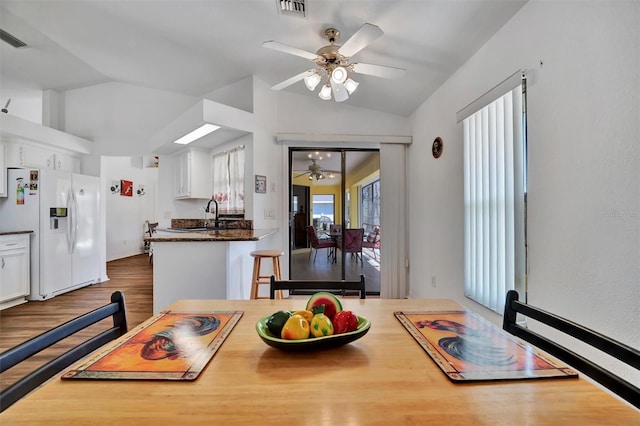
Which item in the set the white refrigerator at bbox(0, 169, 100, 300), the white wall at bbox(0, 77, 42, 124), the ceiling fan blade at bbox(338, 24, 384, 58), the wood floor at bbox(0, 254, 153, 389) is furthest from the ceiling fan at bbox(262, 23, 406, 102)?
the white wall at bbox(0, 77, 42, 124)

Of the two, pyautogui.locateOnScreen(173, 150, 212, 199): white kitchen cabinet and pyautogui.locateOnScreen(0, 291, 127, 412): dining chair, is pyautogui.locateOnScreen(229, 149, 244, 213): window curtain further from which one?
pyautogui.locateOnScreen(0, 291, 127, 412): dining chair

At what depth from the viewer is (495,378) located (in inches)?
25.6

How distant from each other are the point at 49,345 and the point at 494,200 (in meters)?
2.39

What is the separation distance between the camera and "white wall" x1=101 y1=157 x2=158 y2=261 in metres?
6.57

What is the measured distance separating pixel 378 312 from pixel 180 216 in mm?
4080

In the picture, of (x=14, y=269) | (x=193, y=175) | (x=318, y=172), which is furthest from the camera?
(x=318, y=172)

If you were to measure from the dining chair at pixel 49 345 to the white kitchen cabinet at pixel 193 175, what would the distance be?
3.22 meters

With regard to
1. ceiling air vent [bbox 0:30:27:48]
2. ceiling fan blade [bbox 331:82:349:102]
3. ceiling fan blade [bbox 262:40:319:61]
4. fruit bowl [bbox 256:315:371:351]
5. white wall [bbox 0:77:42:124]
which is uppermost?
ceiling air vent [bbox 0:30:27:48]

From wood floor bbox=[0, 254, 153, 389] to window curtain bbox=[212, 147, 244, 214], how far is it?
1.54 metres

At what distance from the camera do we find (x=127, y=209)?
7.07 meters

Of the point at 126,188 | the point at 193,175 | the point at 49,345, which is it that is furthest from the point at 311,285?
the point at 126,188

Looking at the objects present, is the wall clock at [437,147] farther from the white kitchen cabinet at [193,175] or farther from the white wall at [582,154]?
the white kitchen cabinet at [193,175]

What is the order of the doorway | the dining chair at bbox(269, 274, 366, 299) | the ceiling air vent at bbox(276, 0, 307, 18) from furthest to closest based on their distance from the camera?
the doorway → the ceiling air vent at bbox(276, 0, 307, 18) → the dining chair at bbox(269, 274, 366, 299)

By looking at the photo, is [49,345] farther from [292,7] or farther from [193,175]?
[193,175]
